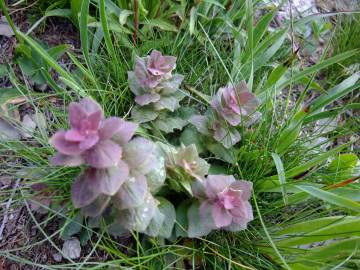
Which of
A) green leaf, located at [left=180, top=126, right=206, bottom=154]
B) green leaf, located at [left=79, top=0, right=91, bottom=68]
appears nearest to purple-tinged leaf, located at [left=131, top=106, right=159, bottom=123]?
green leaf, located at [left=180, top=126, right=206, bottom=154]

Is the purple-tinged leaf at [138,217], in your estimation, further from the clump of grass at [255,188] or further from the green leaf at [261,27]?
the green leaf at [261,27]

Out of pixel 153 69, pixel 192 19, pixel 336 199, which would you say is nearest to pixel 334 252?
pixel 336 199

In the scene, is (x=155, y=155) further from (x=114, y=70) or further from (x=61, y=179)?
(x=114, y=70)

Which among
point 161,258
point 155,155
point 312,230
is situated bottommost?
point 161,258

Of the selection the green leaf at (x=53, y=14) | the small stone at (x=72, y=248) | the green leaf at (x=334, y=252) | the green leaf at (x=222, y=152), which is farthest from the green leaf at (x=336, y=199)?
the green leaf at (x=53, y=14)

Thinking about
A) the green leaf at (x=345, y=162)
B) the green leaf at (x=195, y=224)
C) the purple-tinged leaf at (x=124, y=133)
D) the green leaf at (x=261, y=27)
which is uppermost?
the green leaf at (x=261, y=27)

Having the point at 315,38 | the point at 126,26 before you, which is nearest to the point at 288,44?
the point at 315,38

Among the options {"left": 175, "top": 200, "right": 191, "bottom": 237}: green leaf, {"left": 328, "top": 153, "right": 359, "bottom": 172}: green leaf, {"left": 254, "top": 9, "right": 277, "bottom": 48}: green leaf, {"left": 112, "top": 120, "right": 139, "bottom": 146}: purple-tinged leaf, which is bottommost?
{"left": 175, "top": 200, "right": 191, "bottom": 237}: green leaf

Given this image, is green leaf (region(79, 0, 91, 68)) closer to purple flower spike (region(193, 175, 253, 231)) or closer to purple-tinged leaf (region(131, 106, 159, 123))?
purple-tinged leaf (region(131, 106, 159, 123))
